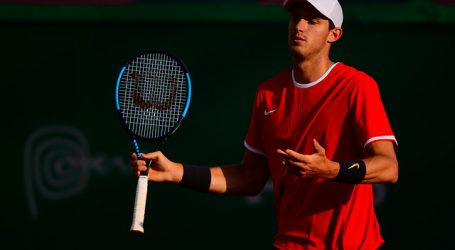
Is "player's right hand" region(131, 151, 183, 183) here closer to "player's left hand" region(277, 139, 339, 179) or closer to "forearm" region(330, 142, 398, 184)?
"player's left hand" region(277, 139, 339, 179)

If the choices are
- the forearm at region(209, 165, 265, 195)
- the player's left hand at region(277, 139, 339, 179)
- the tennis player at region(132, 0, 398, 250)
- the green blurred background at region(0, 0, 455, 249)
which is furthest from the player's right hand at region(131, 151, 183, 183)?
the green blurred background at region(0, 0, 455, 249)

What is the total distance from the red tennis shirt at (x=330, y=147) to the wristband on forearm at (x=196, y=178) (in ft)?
1.06

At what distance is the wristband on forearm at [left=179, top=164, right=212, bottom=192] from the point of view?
415 centimetres

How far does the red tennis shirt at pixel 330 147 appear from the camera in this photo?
385 cm

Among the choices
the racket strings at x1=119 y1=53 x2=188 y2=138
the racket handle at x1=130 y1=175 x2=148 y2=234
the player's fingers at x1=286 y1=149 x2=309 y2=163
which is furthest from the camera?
the racket strings at x1=119 y1=53 x2=188 y2=138

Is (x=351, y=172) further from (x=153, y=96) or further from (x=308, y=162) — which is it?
(x=153, y=96)

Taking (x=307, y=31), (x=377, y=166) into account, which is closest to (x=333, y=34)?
(x=307, y=31)

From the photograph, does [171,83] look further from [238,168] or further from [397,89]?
[397,89]

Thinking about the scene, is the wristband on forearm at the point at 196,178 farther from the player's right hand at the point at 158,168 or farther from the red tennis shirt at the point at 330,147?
the red tennis shirt at the point at 330,147

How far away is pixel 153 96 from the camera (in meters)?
4.29

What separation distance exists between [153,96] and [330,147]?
0.85 meters

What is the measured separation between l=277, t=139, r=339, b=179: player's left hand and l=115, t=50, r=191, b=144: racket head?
2.73 feet

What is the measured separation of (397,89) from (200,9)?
4.28ft

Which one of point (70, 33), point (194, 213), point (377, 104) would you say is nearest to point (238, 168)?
point (377, 104)
